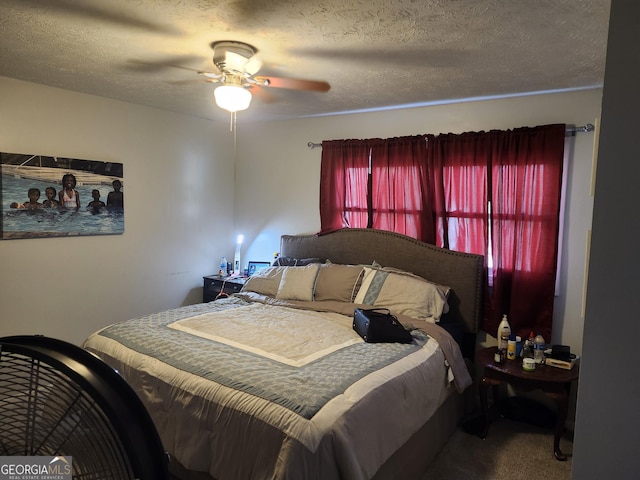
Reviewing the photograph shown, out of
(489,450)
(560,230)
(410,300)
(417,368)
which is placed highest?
(560,230)

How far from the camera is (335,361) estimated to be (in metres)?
2.15

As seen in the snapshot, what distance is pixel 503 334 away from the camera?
2.87 m

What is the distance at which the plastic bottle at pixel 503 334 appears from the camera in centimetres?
284

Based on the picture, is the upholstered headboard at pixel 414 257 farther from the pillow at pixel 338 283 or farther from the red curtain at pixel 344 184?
the pillow at pixel 338 283

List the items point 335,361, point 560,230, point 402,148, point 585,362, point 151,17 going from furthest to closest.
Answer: point 402,148 → point 560,230 → point 335,361 → point 151,17 → point 585,362

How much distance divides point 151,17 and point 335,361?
6.03 ft

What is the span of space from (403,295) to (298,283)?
0.84 m

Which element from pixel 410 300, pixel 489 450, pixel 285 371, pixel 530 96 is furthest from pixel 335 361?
pixel 530 96

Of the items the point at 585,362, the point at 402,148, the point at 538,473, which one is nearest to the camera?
the point at 585,362

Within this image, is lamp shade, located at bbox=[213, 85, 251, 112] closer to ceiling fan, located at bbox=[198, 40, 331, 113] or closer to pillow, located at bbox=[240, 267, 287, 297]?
ceiling fan, located at bbox=[198, 40, 331, 113]

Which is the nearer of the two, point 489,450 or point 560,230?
point 489,450

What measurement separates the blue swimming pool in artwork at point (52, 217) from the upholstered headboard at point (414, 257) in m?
1.65

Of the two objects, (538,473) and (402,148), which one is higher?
(402,148)

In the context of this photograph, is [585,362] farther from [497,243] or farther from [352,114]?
[352,114]
